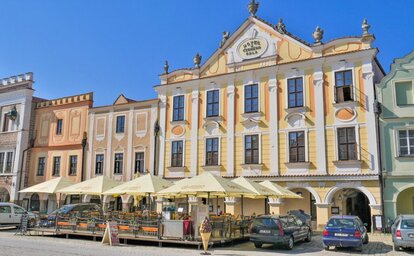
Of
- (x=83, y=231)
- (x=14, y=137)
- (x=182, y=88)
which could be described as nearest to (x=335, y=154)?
(x=182, y=88)

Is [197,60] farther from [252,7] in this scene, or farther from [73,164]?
[73,164]

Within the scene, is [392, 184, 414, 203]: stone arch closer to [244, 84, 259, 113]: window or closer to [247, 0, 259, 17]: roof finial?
[244, 84, 259, 113]: window

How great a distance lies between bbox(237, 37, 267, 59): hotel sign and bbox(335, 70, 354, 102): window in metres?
6.04

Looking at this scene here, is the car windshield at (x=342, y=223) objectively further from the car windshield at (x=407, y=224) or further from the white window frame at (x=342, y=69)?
the white window frame at (x=342, y=69)

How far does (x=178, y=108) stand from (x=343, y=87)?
12.8 meters

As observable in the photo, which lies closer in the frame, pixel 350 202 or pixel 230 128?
pixel 350 202

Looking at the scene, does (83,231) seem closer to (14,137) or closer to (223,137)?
(223,137)

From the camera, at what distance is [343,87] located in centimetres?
2627

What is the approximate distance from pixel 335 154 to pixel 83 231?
1562 centimetres

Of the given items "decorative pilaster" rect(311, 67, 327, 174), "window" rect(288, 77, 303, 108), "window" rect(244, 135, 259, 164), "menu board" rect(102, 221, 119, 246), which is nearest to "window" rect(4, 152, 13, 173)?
"window" rect(244, 135, 259, 164)

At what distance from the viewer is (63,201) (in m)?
35.8

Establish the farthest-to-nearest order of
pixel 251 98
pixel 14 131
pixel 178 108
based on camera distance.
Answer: pixel 14 131 → pixel 178 108 → pixel 251 98

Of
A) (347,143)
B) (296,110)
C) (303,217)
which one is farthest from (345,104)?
(303,217)

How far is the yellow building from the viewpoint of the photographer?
1001 inches
